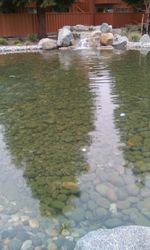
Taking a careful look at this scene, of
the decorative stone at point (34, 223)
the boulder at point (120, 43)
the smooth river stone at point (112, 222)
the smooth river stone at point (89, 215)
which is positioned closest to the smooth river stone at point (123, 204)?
the smooth river stone at point (112, 222)

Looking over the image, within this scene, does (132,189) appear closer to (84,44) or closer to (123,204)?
(123,204)

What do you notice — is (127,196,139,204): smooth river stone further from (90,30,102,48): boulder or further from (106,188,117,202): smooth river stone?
(90,30,102,48): boulder

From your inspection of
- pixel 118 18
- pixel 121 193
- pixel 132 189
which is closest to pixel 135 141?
pixel 132 189

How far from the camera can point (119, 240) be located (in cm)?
293

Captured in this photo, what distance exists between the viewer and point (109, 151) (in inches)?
221

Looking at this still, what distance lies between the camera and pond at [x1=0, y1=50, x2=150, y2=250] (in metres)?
3.82

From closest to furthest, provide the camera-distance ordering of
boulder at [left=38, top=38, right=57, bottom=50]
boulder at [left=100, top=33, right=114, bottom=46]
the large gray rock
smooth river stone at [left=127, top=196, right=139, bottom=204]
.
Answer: the large gray rock, smooth river stone at [left=127, top=196, right=139, bottom=204], boulder at [left=38, top=38, right=57, bottom=50], boulder at [left=100, top=33, right=114, bottom=46]

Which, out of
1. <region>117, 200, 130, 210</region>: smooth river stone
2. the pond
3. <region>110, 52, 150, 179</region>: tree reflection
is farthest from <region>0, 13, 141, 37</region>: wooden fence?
<region>117, 200, 130, 210</region>: smooth river stone

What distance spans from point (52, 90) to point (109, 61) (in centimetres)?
526

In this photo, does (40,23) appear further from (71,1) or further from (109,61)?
(109,61)

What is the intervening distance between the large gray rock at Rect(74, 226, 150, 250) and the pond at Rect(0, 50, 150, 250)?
467mm

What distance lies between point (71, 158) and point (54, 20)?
18.8 metres

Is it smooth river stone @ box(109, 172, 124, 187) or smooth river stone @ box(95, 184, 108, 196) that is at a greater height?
smooth river stone @ box(109, 172, 124, 187)

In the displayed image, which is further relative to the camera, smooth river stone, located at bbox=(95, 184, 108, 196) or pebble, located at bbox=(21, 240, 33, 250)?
smooth river stone, located at bbox=(95, 184, 108, 196)
